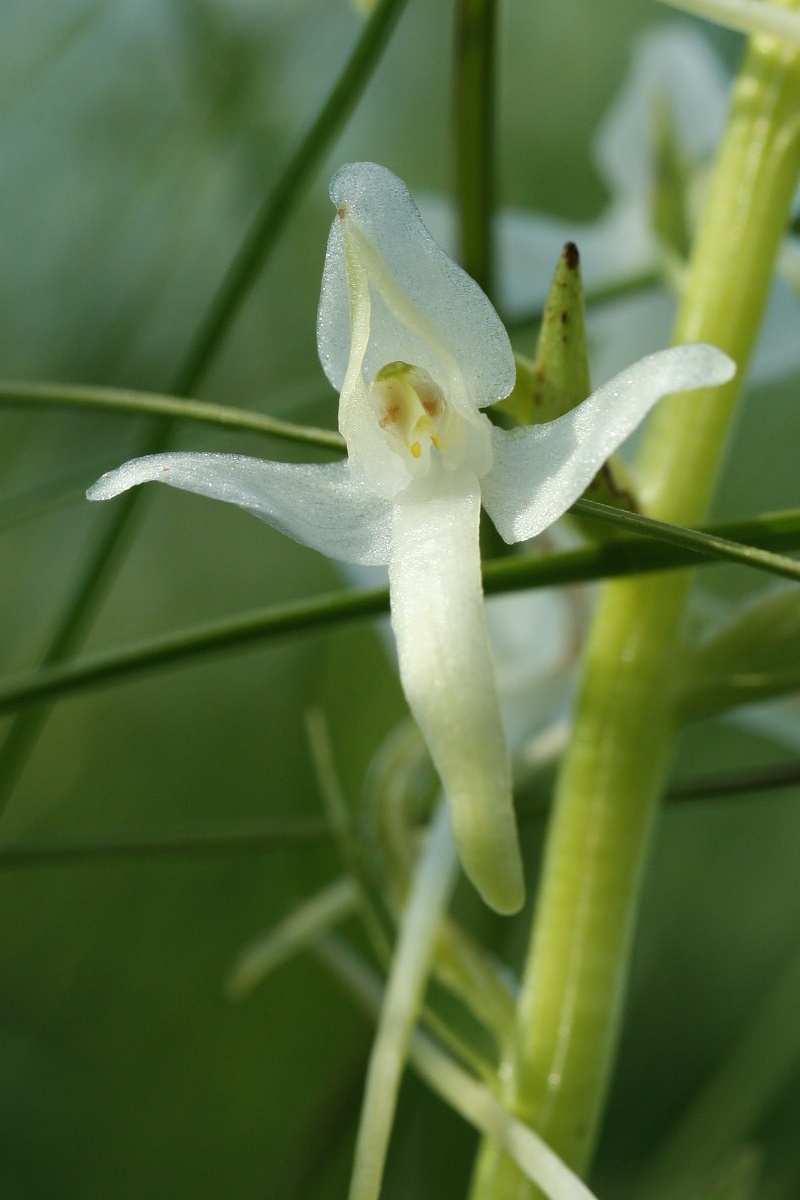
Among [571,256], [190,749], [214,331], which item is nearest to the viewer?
[571,256]

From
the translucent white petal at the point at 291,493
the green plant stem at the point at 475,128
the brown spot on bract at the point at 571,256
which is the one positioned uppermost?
the green plant stem at the point at 475,128

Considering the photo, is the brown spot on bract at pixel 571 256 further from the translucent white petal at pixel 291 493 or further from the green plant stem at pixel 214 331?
the green plant stem at pixel 214 331

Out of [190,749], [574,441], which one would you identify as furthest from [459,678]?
[190,749]

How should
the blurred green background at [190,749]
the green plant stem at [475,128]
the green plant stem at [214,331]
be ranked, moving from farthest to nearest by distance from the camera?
the blurred green background at [190,749] → the green plant stem at [214,331] → the green plant stem at [475,128]

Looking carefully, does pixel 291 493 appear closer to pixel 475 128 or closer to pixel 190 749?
pixel 475 128

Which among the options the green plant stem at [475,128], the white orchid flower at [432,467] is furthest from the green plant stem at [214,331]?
the white orchid flower at [432,467]

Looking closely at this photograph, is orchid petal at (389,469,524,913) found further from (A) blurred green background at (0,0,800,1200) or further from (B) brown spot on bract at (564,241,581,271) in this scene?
(A) blurred green background at (0,0,800,1200)
